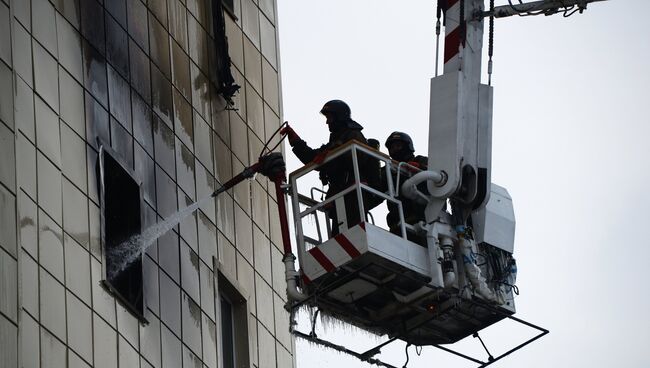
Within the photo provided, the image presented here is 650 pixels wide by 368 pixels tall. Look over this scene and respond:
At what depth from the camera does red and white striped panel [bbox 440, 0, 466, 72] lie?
24922 millimetres

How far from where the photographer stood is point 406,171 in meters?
24.0

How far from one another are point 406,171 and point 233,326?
5.67 metres

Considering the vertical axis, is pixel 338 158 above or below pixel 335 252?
above

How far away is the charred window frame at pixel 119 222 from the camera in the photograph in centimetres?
2320

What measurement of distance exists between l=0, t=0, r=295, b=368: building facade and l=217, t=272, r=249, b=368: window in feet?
0.10

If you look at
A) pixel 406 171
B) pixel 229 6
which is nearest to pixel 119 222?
pixel 406 171

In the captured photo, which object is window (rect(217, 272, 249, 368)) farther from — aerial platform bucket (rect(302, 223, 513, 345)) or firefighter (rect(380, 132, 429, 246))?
aerial platform bucket (rect(302, 223, 513, 345))

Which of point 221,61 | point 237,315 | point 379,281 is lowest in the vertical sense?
point 379,281

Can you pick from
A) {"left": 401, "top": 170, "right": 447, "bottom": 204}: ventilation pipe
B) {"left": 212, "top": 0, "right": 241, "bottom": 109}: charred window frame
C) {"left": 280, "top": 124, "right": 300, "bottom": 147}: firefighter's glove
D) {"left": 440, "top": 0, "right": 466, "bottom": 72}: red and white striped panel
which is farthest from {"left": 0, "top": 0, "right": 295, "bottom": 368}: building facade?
{"left": 440, "top": 0, "right": 466, "bottom": 72}: red and white striped panel

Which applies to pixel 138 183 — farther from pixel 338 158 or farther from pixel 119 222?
pixel 338 158

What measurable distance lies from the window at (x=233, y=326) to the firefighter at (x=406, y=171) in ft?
13.6

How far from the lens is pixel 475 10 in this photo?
2536 cm

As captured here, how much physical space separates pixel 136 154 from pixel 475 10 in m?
5.18

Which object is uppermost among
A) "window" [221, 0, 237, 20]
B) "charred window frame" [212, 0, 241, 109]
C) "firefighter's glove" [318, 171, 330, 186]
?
"window" [221, 0, 237, 20]
